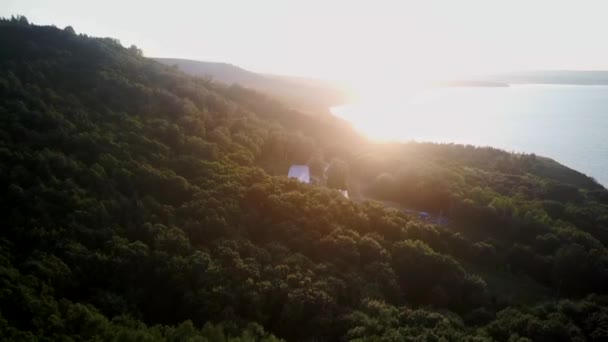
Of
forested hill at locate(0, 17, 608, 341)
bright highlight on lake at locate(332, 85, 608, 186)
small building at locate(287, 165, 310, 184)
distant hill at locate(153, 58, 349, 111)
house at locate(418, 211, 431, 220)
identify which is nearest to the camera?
forested hill at locate(0, 17, 608, 341)

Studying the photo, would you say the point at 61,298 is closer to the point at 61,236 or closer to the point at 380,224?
the point at 61,236

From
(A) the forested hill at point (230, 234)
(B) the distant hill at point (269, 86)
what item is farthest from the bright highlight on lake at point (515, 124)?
(A) the forested hill at point (230, 234)

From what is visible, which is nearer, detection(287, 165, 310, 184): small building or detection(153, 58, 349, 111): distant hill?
detection(287, 165, 310, 184): small building

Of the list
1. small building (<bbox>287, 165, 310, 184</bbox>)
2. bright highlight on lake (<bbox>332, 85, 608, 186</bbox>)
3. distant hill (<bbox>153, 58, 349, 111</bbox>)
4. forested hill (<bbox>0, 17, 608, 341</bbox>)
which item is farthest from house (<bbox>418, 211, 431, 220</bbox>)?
distant hill (<bbox>153, 58, 349, 111</bbox>)

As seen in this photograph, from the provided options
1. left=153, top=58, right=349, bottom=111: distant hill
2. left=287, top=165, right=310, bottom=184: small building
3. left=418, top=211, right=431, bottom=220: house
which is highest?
left=153, top=58, right=349, bottom=111: distant hill

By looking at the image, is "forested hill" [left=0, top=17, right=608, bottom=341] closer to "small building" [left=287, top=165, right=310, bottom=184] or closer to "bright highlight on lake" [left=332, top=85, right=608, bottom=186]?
"small building" [left=287, top=165, right=310, bottom=184]

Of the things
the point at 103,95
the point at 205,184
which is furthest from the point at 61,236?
the point at 103,95

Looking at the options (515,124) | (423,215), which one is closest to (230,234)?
(423,215)
